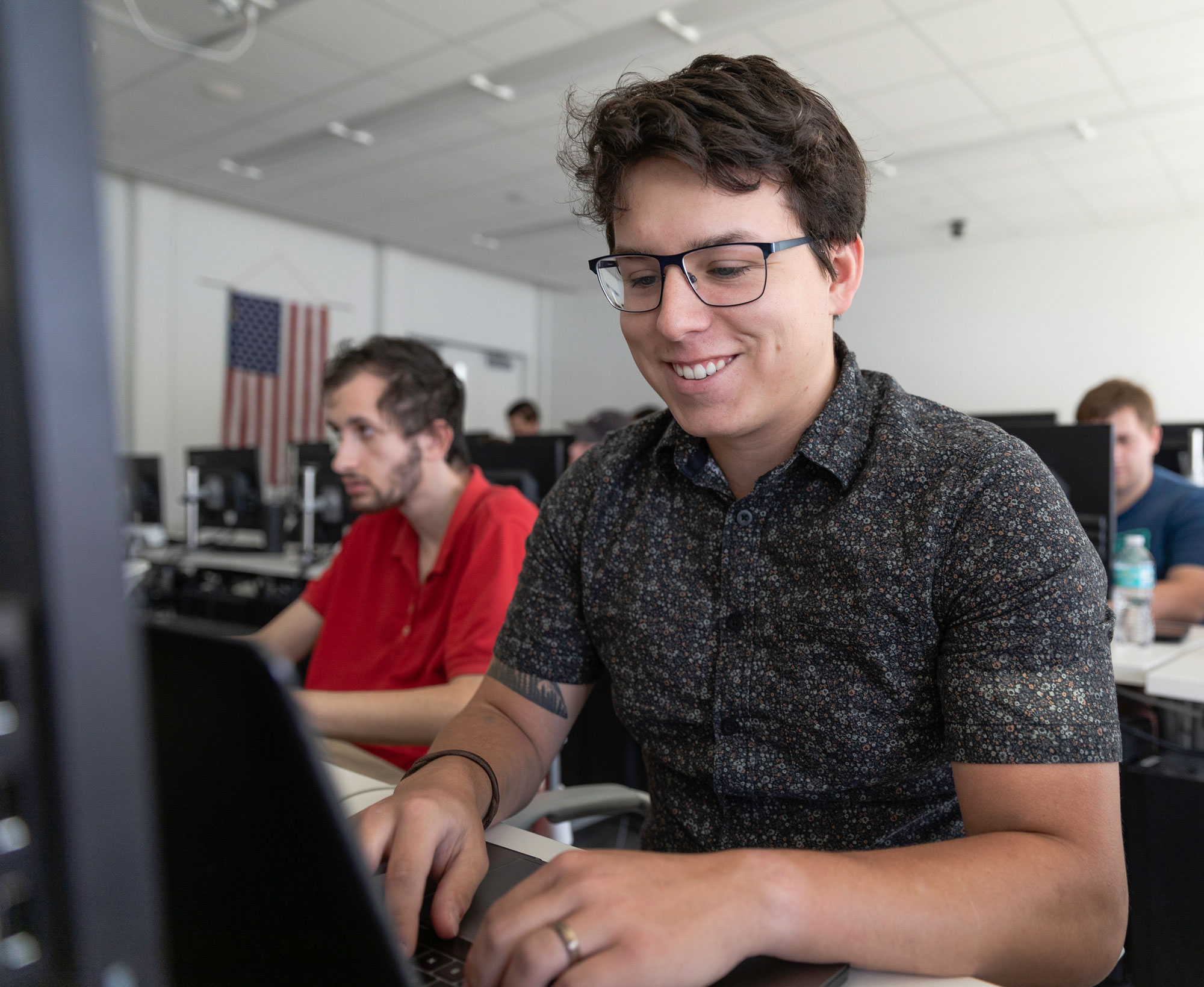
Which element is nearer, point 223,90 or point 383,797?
point 383,797

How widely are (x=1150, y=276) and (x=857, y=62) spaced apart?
391 centimetres

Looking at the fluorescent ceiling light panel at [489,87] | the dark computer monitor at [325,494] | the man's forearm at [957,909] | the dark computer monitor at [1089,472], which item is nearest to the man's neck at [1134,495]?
the dark computer monitor at [1089,472]

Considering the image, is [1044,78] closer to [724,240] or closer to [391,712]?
[724,240]

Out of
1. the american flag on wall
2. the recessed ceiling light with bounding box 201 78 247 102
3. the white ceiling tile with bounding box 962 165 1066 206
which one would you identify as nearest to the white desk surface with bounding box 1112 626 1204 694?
the white ceiling tile with bounding box 962 165 1066 206

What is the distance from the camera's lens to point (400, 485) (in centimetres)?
183

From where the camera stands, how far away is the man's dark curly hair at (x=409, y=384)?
6.30 feet

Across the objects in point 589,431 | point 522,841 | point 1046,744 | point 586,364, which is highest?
point 586,364

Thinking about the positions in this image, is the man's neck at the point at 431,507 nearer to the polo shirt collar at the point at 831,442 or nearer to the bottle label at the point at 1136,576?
the polo shirt collar at the point at 831,442

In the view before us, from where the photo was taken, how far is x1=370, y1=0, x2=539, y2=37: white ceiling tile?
384 centimetres

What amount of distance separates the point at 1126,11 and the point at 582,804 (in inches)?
163

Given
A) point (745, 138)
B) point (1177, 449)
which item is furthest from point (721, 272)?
point (1177, 449)

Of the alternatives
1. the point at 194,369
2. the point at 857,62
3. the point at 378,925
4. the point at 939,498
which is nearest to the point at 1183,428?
the point at 857,62

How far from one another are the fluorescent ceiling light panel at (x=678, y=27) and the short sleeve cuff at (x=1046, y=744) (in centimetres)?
386

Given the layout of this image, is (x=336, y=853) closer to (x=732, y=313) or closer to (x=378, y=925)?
(x=378, y=925)
